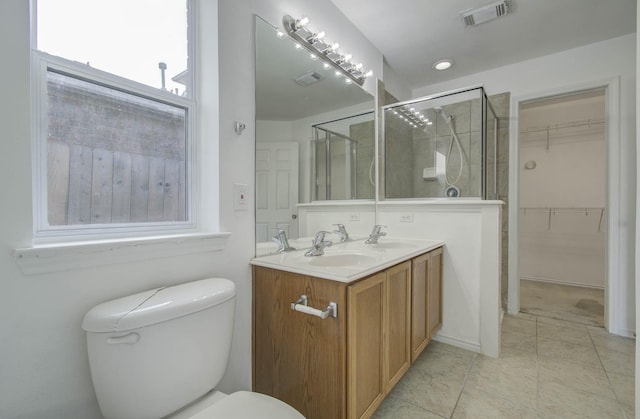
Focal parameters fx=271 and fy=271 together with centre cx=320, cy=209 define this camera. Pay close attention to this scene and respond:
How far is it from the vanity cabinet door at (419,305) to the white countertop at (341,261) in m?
0.09

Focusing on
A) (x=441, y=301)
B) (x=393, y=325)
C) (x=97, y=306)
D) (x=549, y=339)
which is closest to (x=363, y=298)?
(x=393, y=325)

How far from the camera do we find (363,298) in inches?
44.1

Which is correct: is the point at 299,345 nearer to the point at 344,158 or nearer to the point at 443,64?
the point at 344,158

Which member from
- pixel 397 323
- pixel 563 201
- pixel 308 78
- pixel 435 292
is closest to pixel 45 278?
pixel 397 323

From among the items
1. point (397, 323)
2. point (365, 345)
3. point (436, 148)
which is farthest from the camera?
point (436, 148)

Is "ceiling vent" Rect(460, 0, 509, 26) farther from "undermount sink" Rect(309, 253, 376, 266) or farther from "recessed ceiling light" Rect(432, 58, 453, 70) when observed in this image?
"undermount sink" Rect(309, 253, 376, 266)

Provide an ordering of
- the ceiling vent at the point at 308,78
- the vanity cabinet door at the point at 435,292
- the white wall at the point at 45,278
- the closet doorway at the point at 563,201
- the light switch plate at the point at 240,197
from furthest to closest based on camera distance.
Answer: the closet doorway at the point at 563,201
the vanity cabinet door at the point at 435,292
the ceiling vent at the point at 308,78
the light switch plate at the point at 240,197
the white wall at the point at 45,278

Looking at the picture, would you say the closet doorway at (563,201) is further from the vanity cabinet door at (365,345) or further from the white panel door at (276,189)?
the white panel door at (276,189)

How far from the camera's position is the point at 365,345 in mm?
1144

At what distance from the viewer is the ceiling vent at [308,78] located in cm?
165

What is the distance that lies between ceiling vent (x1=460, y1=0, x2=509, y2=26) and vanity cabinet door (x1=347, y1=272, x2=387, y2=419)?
2.00 meters

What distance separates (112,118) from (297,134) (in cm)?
90

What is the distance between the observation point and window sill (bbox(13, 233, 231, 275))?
75 cm

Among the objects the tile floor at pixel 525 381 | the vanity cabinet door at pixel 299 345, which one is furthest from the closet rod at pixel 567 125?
the vanity cabinet door at pixel 299 345
